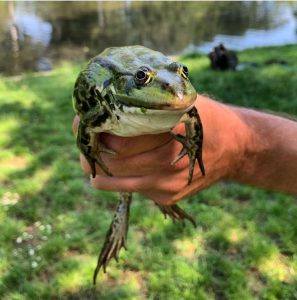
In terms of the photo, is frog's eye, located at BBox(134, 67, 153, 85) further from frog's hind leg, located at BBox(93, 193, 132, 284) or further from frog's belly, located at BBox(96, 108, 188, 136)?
frog's hind leg, located at BBox(93, 193, 132, 284)

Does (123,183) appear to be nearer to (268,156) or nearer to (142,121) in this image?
(142,121)

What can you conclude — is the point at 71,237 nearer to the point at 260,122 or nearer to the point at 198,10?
the point at 260,122

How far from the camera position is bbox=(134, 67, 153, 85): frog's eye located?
1378mm

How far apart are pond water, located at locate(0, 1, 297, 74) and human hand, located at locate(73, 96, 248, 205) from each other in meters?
7.44

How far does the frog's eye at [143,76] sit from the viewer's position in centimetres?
138

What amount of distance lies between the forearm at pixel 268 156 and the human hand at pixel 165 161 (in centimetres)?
13

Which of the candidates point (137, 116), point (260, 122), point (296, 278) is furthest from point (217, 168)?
point (296, 278)

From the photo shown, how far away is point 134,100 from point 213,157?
0.64 metres

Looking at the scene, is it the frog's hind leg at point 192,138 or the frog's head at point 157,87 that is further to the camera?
the frog's hind leg at point 192,138

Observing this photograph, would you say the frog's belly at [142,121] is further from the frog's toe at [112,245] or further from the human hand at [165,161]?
the frog's toe at [112,245]

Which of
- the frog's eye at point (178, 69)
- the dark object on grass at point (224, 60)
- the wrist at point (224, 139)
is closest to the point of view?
the frog's eye at point (178, 69)

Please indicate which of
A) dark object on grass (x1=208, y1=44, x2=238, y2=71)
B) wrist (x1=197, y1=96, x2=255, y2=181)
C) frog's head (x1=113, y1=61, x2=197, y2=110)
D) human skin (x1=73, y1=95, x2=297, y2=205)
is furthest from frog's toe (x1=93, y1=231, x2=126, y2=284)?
dark object on grass (x1=208, y1=44, x2=238, y2=71)

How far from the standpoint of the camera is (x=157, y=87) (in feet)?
4.38

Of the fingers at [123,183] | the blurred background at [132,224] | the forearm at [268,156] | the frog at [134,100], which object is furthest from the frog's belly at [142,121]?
the blurred background at [132,224]
